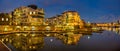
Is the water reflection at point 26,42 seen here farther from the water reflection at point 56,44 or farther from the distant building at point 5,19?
the distant building at point 5,19

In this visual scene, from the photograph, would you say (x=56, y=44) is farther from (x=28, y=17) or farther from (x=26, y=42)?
(x=28, y=17)

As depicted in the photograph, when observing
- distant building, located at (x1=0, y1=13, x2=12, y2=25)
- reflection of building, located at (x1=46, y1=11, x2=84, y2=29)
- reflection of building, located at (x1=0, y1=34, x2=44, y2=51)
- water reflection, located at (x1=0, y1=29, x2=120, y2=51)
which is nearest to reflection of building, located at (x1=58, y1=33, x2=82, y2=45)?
water reflection, located at (x1=0, y1=29, x2=120, y2=51)

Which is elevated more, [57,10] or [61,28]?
[57,10]

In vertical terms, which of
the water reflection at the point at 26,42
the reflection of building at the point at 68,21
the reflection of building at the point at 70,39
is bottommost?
the reflection of building at the point at 70,39

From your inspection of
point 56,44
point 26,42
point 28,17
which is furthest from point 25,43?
point 28,17

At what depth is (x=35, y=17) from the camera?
20062 millimetres

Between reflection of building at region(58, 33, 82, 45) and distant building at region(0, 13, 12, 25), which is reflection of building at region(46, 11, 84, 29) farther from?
reflection of building at region(58, 33, 82, 45)

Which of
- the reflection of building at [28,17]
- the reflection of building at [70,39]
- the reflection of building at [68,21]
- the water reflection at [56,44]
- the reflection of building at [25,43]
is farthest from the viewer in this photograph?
the reflection of building at [68,21]

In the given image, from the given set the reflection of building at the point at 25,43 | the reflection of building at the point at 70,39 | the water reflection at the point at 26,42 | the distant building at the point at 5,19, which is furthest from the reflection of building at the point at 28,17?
the reflection of building at the point at 25,43

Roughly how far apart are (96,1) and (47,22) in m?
5.60

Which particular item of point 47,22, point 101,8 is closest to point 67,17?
point 47,22

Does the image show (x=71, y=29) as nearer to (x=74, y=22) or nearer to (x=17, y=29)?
(x=74, y=22)

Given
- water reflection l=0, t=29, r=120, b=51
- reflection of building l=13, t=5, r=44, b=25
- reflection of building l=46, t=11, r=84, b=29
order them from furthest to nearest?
reflection of building l=46, t=11, r=84, b=29 → reflection of building l=13, t=5, r=44, b=25 → water reflection l=0, t=29, r=120, b=51

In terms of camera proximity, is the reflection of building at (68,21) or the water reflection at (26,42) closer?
the water reflection at (26,42)
